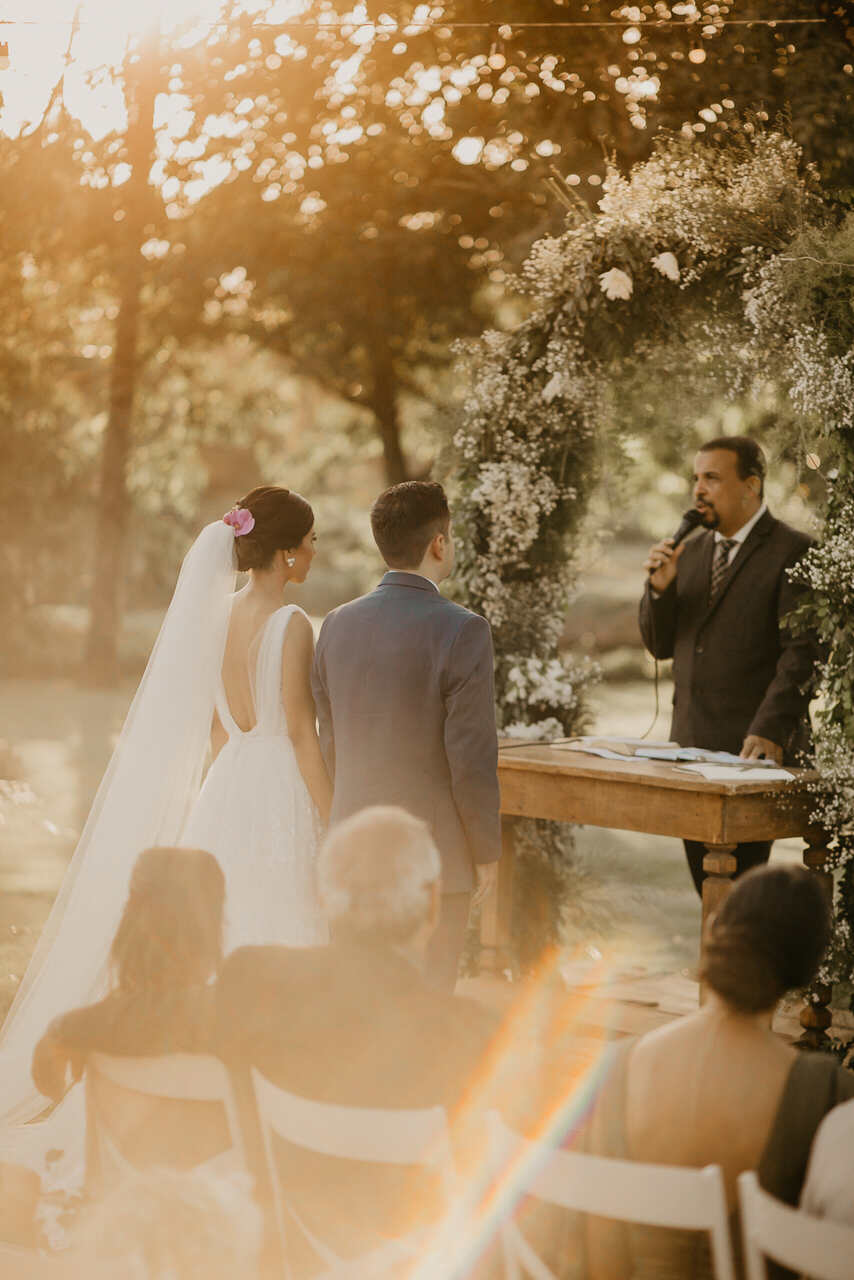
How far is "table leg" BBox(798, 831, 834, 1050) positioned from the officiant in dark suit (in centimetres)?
35

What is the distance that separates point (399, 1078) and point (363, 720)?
1.45 metres

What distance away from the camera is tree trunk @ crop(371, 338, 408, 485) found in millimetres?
13984

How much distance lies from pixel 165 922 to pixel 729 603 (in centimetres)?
329

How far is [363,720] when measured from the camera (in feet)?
12.6

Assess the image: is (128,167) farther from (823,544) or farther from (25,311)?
(823,544)

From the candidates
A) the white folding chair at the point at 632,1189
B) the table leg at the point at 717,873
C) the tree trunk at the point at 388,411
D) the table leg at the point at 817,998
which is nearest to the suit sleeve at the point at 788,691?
the table leg at the point at 817,998

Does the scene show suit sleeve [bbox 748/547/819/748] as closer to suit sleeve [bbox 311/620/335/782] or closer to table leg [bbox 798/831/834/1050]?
table leg [bbox 798/831/834/1050]

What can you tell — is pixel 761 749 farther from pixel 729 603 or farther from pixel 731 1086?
pixel 731 1086

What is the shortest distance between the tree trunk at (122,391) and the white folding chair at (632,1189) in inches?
451

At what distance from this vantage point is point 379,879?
2537 millimetres

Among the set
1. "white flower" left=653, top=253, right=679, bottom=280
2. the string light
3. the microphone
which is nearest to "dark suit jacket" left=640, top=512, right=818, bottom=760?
the microphone

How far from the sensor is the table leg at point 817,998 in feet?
16.7

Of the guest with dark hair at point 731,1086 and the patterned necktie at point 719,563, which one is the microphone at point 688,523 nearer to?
the patterned necktie at point 719,563

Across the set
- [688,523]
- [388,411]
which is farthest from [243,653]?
[388,411]
